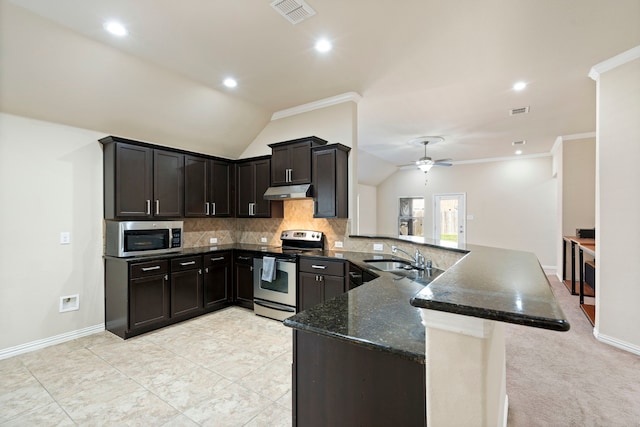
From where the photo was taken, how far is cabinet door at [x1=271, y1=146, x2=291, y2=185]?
423cm

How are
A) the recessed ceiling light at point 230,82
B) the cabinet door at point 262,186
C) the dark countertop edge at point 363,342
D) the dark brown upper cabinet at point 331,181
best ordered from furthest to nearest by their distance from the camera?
the cabinet door at point 262,186, the dark brown upper cabinet at point 331,181, the recessed ceiling light at point 230,82, the dark countertop edge at point 363,342

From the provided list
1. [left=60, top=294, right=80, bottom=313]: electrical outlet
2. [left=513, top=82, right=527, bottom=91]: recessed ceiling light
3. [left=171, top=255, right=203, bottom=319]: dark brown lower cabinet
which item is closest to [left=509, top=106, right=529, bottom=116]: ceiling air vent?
[left=513, top=82, right=527, bottom=91]: recessed ceiling light

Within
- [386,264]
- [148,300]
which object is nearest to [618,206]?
[386,264]

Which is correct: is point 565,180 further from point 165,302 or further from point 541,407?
point 165,302

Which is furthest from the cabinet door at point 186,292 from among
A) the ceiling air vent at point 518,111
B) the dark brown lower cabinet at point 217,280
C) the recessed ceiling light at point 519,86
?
the ceiling air vent at point 518,111

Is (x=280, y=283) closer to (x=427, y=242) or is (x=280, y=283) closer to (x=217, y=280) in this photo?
(x=217, y=280)

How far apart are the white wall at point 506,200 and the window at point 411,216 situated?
20cm

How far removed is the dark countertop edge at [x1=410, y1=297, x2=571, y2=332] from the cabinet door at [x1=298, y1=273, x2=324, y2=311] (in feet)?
9.10

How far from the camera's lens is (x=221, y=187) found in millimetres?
4770

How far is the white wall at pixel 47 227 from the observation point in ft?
9.76

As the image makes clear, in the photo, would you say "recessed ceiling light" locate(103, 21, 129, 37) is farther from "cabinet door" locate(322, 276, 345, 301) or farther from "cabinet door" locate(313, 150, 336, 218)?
"cabinet door" locate(322, 276, 345, 301)

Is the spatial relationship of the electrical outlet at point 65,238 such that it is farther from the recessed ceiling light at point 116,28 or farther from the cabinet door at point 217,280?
the recessed ceiling light at point 116,28

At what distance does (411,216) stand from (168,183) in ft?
22.9

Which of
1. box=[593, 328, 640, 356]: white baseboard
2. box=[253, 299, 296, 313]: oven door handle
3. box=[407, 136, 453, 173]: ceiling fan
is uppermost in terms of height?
box=[407, 136, 453, 173]: ceiling fan
